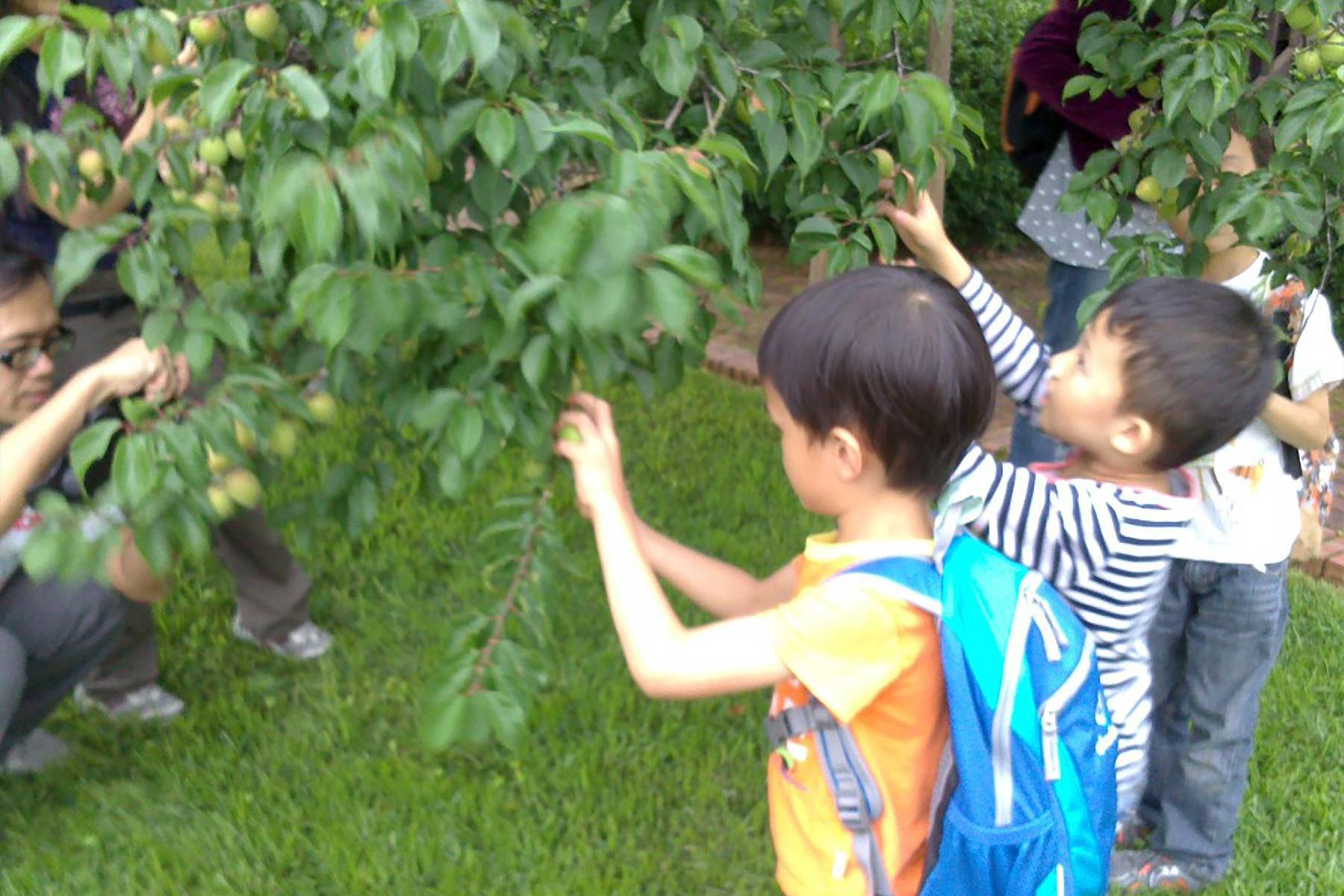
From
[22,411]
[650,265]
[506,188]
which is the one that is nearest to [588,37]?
[506,188]

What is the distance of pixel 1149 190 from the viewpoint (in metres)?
1.95

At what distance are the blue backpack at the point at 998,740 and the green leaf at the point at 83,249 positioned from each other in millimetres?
904

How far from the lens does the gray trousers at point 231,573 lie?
8.34ft

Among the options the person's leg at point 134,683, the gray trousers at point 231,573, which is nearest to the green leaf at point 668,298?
the gray trousers at point 231,573

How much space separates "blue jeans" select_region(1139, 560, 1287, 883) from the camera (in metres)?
2.16

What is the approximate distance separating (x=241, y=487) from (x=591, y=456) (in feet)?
1.38

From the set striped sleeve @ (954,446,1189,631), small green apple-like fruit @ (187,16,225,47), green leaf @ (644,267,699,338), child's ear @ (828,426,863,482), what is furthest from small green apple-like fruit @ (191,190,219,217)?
striped sleeve @ (954,446,1189,631)

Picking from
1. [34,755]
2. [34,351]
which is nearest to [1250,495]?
[34,351]

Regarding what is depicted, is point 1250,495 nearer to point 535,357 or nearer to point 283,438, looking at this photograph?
point 535,357

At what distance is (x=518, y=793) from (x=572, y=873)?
0.99 ft

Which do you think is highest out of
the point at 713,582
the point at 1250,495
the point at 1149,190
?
the point at 1149,190

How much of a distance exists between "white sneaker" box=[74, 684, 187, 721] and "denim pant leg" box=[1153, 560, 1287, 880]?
2.22m

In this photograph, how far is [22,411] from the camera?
2191mm

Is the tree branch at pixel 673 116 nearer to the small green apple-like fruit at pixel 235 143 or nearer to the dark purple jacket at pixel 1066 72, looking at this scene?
the small green apple-like fruit at pixel 235 143
